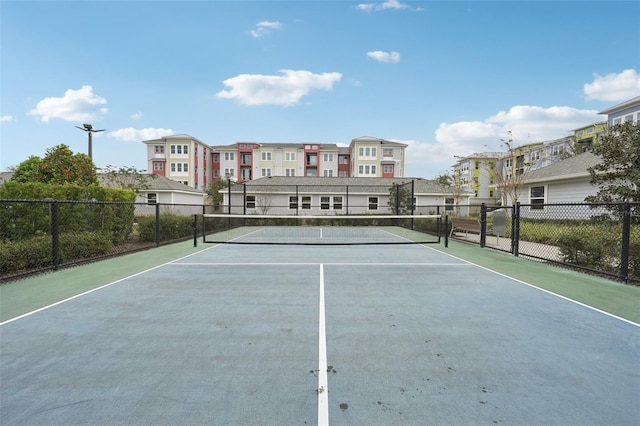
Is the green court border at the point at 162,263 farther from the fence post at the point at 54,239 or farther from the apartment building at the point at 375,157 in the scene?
the apartment building at the point at 375,157

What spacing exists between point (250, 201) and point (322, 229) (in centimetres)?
1284

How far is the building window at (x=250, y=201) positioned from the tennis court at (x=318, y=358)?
2421cm

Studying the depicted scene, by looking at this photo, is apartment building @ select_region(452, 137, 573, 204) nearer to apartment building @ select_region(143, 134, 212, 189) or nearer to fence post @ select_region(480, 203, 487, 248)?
fence post @ select_region(480, 203, 487, 248)

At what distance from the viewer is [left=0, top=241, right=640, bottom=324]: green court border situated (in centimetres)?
495

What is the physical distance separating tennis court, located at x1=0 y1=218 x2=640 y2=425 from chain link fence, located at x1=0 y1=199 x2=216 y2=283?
267 cm

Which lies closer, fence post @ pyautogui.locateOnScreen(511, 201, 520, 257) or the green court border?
the green court border

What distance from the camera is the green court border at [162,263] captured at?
16.3ft

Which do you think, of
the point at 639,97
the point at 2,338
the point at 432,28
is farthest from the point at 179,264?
the point at 639,97

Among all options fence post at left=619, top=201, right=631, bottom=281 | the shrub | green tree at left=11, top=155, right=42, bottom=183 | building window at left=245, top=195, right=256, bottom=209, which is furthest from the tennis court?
building window at left=245, top=195, right=256, bottom=209

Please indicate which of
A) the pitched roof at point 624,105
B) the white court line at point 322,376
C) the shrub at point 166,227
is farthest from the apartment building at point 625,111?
the white court line at point 322,376

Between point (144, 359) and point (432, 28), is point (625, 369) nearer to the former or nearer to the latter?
point (144, 359)

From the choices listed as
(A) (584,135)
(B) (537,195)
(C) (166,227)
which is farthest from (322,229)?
(A) (584,135)

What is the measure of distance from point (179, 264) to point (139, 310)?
12.5 ft

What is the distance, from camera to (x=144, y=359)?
10.4 feet
